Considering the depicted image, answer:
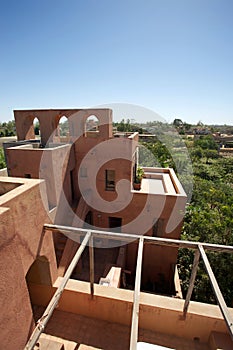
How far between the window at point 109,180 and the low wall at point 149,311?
6.30 m

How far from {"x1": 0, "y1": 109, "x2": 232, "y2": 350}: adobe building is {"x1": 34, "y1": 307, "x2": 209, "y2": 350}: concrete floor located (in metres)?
0.02

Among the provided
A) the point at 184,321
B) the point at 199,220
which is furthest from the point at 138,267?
the point at 199,220

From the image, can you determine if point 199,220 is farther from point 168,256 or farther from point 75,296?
point 75,296

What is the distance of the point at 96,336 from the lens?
171 inches

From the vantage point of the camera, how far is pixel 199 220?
1212 centimetres

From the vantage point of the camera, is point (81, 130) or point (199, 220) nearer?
point (81, 130)

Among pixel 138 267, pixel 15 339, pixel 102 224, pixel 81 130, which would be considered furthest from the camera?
pixel 102 224

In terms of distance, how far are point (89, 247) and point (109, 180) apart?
6868 millimetres

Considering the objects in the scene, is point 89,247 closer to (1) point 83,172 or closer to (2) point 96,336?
(2) point 96,336

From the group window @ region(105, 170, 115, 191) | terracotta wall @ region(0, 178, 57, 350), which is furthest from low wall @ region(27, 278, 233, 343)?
window @ region(105, 170, 115, 191)

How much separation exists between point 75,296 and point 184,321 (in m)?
2.59

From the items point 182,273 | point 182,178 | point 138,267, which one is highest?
point 138,267

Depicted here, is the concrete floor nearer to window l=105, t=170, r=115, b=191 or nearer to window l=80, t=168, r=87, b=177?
window l=105, t=170, r=115, b=191

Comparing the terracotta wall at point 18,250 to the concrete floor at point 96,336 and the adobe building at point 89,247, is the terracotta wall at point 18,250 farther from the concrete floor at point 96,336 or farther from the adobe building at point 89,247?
the concrete floor at point 96,336
